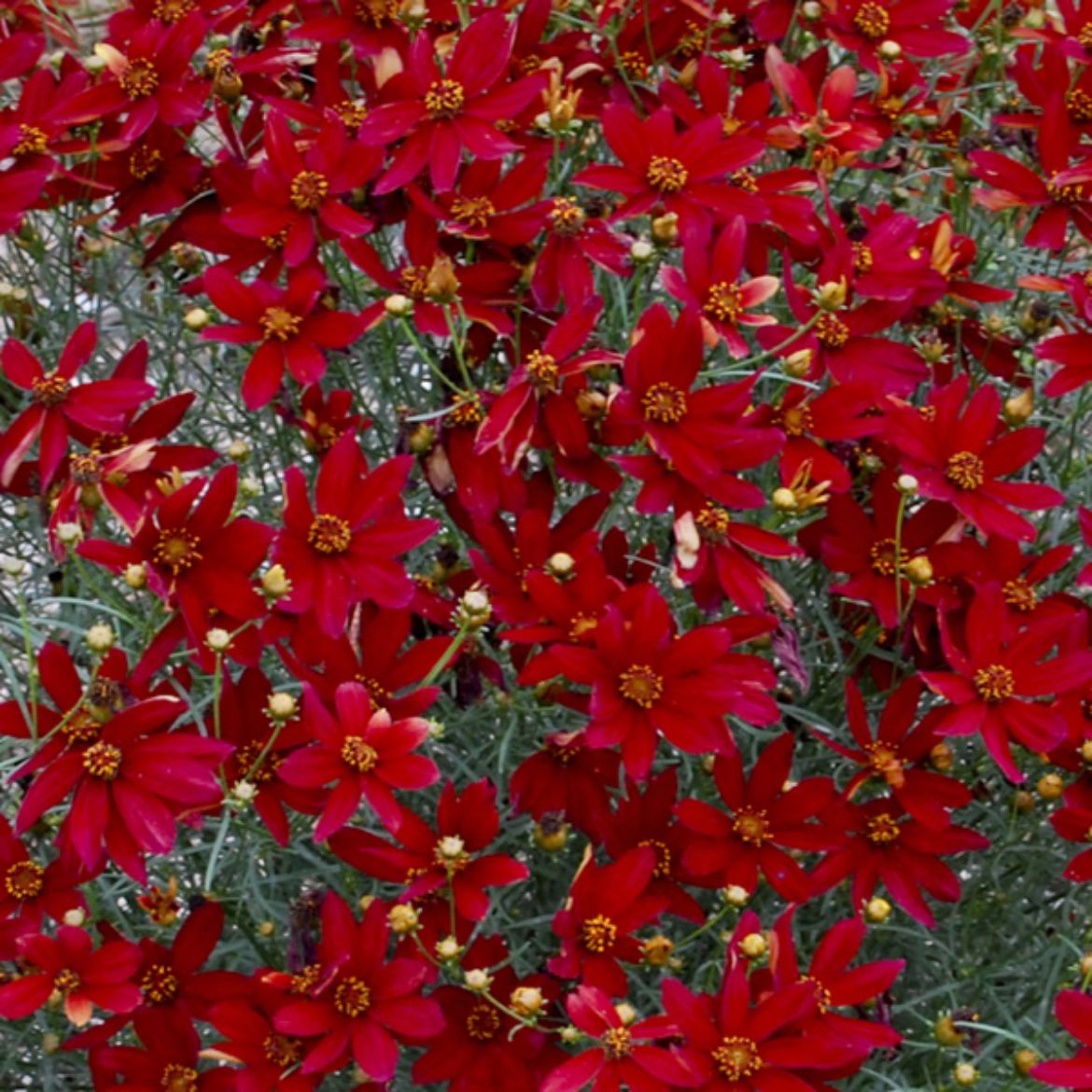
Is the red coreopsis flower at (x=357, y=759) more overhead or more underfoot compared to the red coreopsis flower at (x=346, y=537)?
more underfoot

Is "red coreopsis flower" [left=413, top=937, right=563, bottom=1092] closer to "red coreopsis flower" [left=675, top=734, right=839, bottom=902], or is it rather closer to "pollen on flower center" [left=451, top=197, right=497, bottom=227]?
"red coreopsis flower" [left=675, top=734, right=839, bottom=902]

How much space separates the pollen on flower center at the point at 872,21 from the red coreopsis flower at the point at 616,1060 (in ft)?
2.30

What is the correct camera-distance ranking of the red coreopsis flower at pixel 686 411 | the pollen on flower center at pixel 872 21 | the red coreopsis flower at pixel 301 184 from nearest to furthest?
the red coreopsis flower at pixel 686 411 → the red coreopsis flower at pixel 301 184 → the pollen on flower center at pixel 872 21

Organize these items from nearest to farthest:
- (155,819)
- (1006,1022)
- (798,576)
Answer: (155,819), (1006,1022), (798,576)

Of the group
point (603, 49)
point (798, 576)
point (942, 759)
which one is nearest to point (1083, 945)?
point (942, 759)

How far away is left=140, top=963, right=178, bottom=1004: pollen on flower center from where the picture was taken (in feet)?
3.07

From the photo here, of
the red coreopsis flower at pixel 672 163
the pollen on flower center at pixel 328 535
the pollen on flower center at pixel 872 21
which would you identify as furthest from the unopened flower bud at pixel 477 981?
the pollen on flower center at pixel 872 21

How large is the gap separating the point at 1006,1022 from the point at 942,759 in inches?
8.7

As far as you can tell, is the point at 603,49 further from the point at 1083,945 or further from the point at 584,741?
the point at 1083,945

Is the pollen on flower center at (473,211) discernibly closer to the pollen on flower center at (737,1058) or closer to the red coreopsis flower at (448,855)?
the red coreopsis flower at (448,855)

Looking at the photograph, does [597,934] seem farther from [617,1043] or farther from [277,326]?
[277,326]

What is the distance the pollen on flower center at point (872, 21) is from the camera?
118cm

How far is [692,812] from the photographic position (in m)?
0.93

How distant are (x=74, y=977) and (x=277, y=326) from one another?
377 millimetres
